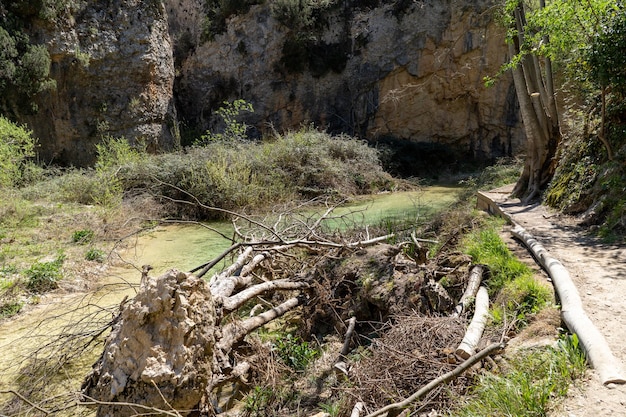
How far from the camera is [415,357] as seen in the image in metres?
3.26

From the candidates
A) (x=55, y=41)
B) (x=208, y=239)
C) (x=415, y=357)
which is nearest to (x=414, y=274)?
(x=415, y=357)

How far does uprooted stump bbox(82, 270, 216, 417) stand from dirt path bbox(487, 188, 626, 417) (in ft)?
8.54

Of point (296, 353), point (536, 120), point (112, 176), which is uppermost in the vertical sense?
point (536, 120)

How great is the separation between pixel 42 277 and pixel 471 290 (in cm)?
720

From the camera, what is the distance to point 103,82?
20875 millimetres

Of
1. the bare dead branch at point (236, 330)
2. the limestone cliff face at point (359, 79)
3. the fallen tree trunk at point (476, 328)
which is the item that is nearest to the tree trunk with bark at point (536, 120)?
the fallen tree trunk at point (476, 328)

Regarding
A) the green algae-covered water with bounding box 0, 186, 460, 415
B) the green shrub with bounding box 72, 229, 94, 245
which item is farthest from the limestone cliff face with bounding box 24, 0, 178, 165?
the green shrub with bounding box 72, 229, 94, 245

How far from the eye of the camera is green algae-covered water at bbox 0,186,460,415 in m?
4.77

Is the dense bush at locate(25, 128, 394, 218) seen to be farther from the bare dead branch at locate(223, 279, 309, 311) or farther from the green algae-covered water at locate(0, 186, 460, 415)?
the bare dead branch at locate(223, 279, 309, 311)

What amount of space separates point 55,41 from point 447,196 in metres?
19.0

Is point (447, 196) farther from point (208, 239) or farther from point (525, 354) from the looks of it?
point (525, 354)

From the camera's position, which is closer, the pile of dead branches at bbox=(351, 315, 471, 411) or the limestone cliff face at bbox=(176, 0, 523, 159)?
the pile of dead branches at bbox=(351, 315, 471, 411)

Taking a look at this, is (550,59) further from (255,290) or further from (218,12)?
(218,12)

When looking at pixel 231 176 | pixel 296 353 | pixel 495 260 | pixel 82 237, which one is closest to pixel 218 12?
pixel 231 176
